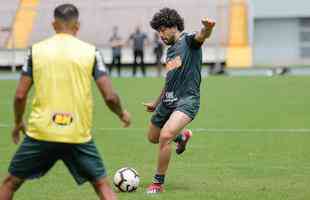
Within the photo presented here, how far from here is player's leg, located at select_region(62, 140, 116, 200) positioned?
7404mm

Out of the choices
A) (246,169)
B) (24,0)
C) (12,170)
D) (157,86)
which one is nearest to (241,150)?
(246,169)

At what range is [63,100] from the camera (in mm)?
7266

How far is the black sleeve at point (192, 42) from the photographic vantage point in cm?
1008

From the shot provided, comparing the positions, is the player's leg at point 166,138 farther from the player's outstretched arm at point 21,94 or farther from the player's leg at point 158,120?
the player's outstretched arm at point 21,94

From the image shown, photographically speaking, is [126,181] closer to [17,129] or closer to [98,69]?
[17,129]

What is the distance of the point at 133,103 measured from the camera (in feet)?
77.7

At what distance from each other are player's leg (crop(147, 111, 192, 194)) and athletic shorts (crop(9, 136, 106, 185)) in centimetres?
267

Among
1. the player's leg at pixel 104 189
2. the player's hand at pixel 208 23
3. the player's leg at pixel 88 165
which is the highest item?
the player's hand at pixel 208 23

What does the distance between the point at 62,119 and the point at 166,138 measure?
2.95 meters

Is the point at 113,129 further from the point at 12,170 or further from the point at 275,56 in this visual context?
the point at 275,56

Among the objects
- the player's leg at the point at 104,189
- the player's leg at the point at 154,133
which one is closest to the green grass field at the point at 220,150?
the player's leg at the point at 154,133

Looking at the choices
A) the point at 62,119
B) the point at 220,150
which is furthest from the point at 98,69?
the point at 220,150

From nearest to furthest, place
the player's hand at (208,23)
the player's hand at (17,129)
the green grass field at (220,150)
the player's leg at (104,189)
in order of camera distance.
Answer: the player's leg at (104,189), the player's hand at (17,129), the player's hand at (208,23), the green grass field at (220,150)

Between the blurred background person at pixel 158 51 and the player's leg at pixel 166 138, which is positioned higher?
the player's leg at pixel 166 138
